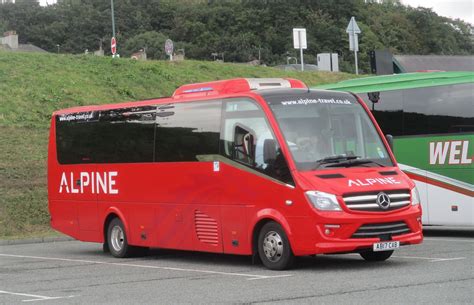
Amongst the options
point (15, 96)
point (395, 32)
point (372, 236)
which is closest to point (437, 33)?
point (395, 32)

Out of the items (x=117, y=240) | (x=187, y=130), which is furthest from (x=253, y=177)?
(x=117, y=240)

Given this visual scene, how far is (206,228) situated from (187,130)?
6.37 feet

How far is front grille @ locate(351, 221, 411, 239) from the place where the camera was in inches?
531

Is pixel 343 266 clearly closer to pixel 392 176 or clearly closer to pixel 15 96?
pixel 392 176

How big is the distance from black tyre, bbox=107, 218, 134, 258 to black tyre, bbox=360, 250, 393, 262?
17.6 ft

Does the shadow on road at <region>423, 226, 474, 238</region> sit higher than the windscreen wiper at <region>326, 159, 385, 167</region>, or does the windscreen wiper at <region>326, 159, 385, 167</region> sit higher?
the windscreen wiper at <region>326, 159, 385, 167</region>

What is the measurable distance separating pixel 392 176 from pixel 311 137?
146 centimetres

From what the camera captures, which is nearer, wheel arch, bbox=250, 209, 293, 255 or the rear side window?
wheel arch, bbox=250, 209, 293, 255

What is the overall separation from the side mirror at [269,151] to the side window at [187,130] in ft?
4.52

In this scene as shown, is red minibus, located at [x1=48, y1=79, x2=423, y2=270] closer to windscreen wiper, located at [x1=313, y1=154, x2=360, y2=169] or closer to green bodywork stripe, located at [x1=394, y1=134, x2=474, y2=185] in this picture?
windscreen wiper, located at [x1=313, y1=154, x2=360, y2=169]

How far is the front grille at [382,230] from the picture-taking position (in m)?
13.5

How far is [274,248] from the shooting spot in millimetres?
14070

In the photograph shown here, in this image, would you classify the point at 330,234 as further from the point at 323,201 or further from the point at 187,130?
the point at 187,130


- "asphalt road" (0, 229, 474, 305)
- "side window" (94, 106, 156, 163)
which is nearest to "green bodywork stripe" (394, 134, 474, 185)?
"asphalt road" (0, 229, 474, 305)
